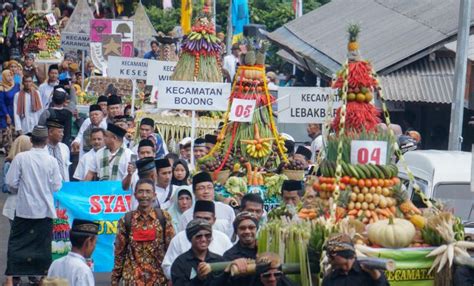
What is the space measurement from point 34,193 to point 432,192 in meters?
4.04

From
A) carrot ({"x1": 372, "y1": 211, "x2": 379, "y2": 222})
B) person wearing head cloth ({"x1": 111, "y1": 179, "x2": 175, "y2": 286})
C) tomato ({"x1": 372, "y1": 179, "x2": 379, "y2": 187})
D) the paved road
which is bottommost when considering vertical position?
the paved road

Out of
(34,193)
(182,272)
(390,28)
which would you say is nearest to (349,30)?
(182,272)

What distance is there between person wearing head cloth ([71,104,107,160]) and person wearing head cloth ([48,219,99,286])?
8.62m

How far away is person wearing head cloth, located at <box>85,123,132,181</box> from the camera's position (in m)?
17.6

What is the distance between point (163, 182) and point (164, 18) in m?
30.7

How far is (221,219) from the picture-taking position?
14.3m

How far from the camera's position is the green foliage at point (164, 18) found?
45.3 meters

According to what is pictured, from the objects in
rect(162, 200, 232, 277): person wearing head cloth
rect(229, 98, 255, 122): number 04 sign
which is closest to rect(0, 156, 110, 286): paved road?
rect(229, 98, 255, 122): number 04 sign

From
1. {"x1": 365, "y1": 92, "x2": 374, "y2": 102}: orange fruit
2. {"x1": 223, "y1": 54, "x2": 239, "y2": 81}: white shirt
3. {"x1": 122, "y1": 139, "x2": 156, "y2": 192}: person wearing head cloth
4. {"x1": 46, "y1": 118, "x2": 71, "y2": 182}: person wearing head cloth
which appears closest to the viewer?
{"x1": 365, "y1": 92, "x2": 374, "y2": 102}: orange fruit

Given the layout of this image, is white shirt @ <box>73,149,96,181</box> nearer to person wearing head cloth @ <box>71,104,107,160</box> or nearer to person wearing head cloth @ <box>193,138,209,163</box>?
person wearing head cloth @ <box>193,138,209,163</box>

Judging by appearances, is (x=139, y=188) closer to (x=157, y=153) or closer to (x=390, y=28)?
(x=157, y=153)

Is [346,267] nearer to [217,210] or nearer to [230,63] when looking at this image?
[217,210]

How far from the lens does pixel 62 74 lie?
32.4 metres

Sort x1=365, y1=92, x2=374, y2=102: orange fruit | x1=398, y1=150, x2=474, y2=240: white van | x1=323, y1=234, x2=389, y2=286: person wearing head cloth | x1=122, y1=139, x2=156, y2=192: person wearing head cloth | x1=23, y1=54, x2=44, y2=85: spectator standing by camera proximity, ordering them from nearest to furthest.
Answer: x1=323, y1=234, x2=389, y2=286: person wearing head cloth
x1=365, y1=92, x2=374, y2=102: orange fruit
x1=398, y1=150, x2=474, y2=240: white van
x1=122, y1=139, x2=156, y2=192: person wearing head cloth
x1=23, y1=54, x2=44, y2=85: spectator standing
